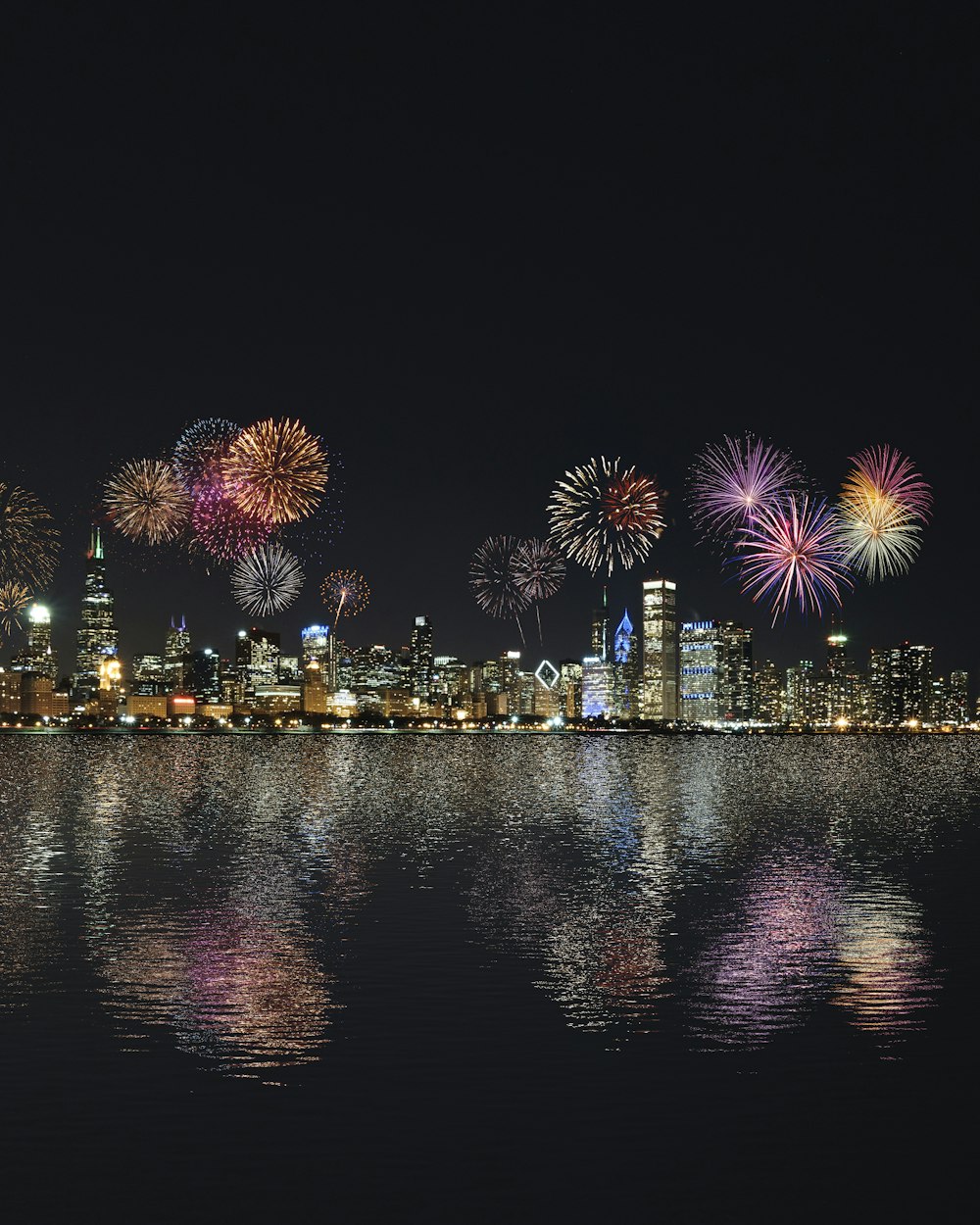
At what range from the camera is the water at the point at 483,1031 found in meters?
15.3

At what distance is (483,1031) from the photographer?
21.6 metres

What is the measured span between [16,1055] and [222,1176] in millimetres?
5894

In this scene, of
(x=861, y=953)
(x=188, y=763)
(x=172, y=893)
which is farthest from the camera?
(x=188, y=763)

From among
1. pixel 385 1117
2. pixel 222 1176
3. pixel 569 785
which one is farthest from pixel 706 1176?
pixel 569 785

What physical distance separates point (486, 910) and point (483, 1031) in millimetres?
13096

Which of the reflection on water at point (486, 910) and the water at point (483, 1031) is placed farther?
the reflection on water at point (486, 910)

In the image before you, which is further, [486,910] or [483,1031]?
[486,910]

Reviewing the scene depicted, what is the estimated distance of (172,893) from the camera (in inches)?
1473

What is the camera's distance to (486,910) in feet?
114

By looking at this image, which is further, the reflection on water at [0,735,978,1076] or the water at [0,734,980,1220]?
the reflection on water at [0,735,978,1076]

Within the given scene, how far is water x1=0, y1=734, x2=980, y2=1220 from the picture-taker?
50.1ft

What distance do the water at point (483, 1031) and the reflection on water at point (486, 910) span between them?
0.13 meters

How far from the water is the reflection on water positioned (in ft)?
0.44

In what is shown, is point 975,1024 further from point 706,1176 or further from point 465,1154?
point 465,1154
